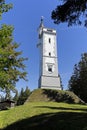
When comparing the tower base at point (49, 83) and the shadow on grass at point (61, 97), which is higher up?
the tower base at point (49, 83)

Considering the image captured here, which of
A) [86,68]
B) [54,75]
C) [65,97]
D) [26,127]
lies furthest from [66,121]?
[86,68]

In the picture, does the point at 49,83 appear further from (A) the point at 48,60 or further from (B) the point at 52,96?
(B) the point at 52,96

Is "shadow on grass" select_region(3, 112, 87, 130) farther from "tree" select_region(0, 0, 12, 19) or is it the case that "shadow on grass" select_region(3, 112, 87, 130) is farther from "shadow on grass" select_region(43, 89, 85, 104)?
"shadow on grass" select_region(43, 89, 85, 104)

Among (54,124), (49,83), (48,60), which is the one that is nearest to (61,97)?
(49,83)

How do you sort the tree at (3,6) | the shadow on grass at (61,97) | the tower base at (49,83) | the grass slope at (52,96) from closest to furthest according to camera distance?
the tree at (3,6) → the grass slope at (52,96) → the shadow on grass at (61,97) → the tower base at (49,83)

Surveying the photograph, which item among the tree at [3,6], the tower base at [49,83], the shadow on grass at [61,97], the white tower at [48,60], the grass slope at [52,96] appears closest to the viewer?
the tree at [3,6]

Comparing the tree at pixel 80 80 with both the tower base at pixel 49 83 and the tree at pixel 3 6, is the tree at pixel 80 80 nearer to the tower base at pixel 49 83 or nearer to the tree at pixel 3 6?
the tower base at pixel 49 83

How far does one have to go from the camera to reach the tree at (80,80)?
67.2 meters

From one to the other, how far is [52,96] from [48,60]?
14.1m

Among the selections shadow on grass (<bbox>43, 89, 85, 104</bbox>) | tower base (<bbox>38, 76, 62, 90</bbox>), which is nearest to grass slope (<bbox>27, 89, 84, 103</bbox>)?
shadow on grass (<bbox>43, 89, 85, 104</bbox>)

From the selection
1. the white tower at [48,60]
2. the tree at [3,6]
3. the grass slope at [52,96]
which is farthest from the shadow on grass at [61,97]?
the tree at [3,6]

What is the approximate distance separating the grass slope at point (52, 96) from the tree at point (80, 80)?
41.7 ft

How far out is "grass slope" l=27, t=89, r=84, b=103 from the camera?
5156 cm

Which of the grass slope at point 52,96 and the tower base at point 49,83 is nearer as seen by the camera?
the grass slope at point 52,96
